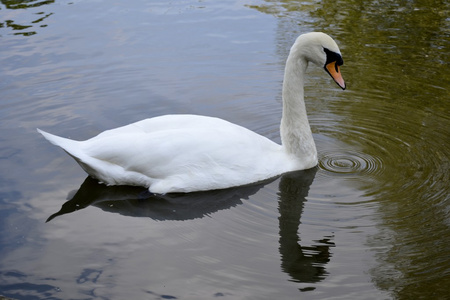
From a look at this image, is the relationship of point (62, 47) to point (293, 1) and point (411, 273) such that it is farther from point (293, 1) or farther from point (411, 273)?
point (411, 273)

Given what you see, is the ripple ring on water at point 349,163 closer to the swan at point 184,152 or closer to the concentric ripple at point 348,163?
the concentric ripple at point 348,163

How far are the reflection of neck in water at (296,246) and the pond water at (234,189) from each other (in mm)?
17

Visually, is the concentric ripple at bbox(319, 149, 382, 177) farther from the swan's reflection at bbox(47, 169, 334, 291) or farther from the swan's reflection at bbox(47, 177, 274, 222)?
the swan's reflection at bbox(47, 177, 274, 222)

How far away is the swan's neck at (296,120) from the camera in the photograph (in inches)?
277

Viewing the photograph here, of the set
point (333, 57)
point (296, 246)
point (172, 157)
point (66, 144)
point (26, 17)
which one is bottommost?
point (26, 17)

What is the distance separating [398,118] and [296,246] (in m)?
3.02

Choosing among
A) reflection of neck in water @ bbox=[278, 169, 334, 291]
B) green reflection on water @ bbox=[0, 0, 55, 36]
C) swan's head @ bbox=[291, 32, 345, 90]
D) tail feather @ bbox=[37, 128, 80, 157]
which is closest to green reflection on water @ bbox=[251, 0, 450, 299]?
reflection of neck in water @ bbox=[278, 169, 334, 291]

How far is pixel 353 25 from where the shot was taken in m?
11.7

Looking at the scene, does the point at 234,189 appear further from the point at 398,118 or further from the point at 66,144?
the point at 398,118

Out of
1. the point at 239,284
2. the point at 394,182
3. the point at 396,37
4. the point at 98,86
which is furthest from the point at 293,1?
the point at 239,284

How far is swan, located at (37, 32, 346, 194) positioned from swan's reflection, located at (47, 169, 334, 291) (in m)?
0.08

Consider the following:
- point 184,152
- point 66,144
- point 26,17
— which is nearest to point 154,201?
point 184,152

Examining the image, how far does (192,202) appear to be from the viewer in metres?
6.46

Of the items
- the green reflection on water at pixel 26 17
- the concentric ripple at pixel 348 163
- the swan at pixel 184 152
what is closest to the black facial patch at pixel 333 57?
the swan at pixel 184 152
